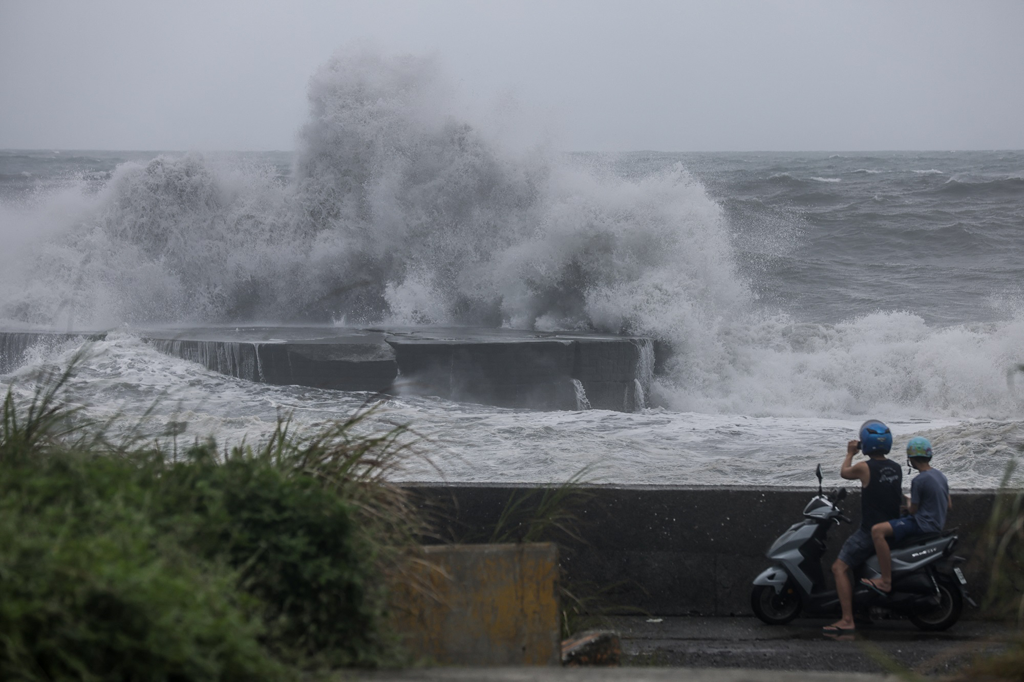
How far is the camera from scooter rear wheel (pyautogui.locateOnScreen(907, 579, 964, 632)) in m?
4.62

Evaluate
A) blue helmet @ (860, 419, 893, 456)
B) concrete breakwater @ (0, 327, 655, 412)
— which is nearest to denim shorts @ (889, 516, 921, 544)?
blue helmet @ (860, 419, 893, 456)

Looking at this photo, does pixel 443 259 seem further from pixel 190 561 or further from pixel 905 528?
pixel 190 561

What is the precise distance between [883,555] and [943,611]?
416 mm

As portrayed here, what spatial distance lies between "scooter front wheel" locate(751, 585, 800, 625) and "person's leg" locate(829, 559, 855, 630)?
0.23 metres

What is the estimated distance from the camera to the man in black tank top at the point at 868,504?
4.80 m

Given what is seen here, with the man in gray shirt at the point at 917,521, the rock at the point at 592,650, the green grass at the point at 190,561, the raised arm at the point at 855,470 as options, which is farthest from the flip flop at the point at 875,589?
the green grass at the point at 190,561

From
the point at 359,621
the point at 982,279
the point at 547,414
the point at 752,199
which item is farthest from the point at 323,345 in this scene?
the point at 752,199

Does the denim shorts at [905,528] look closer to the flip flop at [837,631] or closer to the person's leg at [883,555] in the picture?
the person's leg at [883,555]

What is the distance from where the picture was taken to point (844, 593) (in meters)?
4.79

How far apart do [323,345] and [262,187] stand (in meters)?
8.31

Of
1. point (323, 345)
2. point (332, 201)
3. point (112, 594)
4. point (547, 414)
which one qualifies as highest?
point (332, 201)

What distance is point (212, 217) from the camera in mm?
18625

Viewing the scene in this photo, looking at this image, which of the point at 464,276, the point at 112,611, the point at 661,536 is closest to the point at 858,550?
the point at 661,536

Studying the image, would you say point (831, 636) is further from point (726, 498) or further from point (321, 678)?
point (321, 678)
